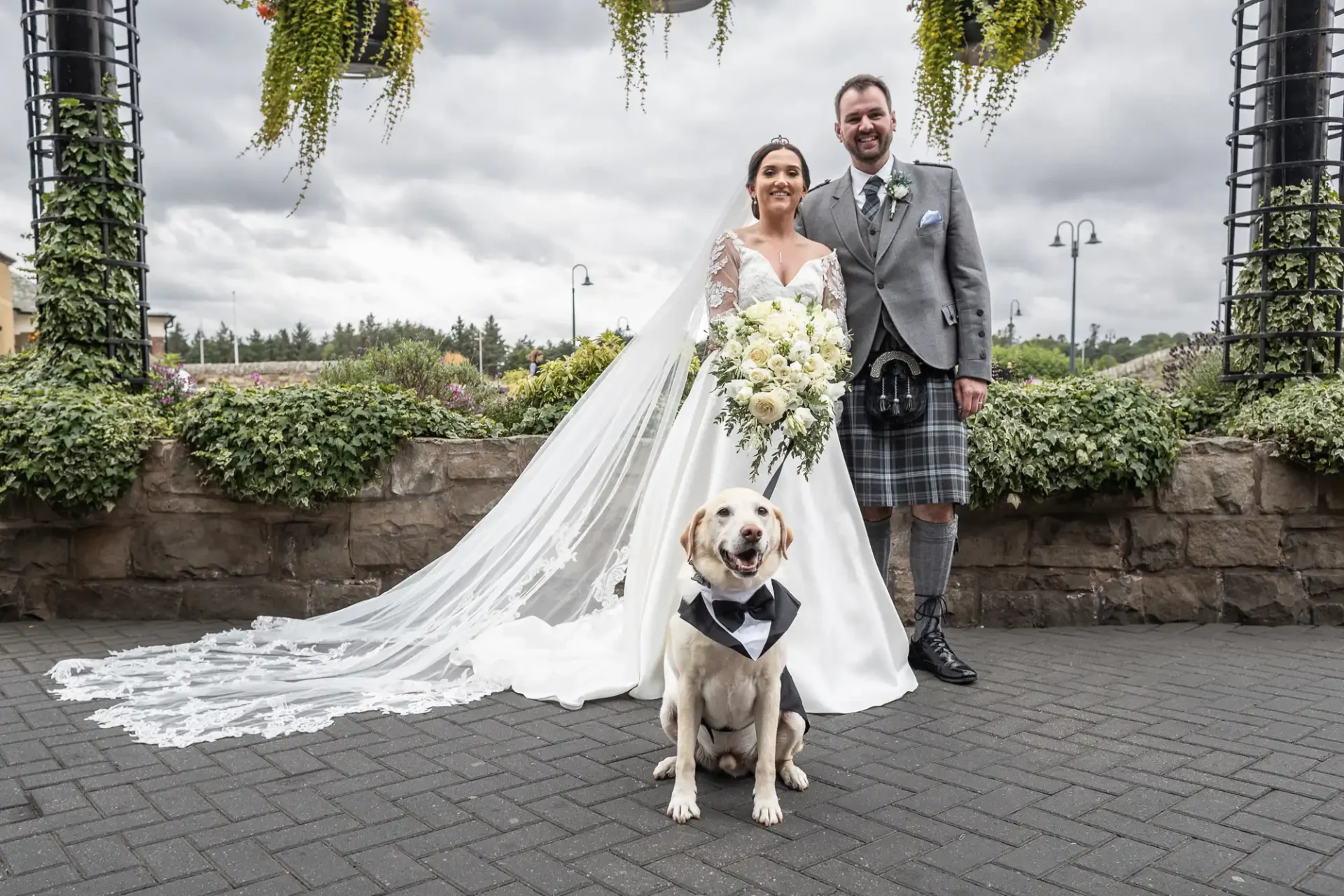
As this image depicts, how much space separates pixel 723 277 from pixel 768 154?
0.57 metres

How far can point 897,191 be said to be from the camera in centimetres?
446

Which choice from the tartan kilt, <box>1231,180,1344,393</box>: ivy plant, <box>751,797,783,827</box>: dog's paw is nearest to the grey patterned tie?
the tartan kilt

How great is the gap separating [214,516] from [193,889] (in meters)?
3.75

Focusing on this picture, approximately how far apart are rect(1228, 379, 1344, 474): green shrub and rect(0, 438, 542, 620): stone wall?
430 centimetres

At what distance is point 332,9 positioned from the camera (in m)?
6.09

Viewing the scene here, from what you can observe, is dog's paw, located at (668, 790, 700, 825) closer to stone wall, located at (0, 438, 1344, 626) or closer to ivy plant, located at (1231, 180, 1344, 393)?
stone wall, located at (0, 438, 1344, 626)

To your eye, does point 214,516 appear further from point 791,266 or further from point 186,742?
point 791,266

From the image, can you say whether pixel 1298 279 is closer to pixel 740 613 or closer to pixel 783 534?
pixel 783 534

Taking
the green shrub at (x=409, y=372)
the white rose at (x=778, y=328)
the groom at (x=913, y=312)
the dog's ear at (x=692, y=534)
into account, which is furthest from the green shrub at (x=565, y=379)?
the dog's ear at (x=692, y=534)

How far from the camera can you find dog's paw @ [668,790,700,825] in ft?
9.43

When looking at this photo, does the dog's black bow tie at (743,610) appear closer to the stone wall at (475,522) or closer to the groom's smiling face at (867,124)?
the groom's smiling face at (867,124)

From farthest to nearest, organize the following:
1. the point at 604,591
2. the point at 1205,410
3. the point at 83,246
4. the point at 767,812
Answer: the point at 1205,410 < the point at 83,246 < the point at 604,591 < the point at 767,812

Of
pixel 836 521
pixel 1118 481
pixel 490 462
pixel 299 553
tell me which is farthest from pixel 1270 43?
pixel 299 553

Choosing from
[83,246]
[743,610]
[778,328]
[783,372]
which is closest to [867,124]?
[778,328]
